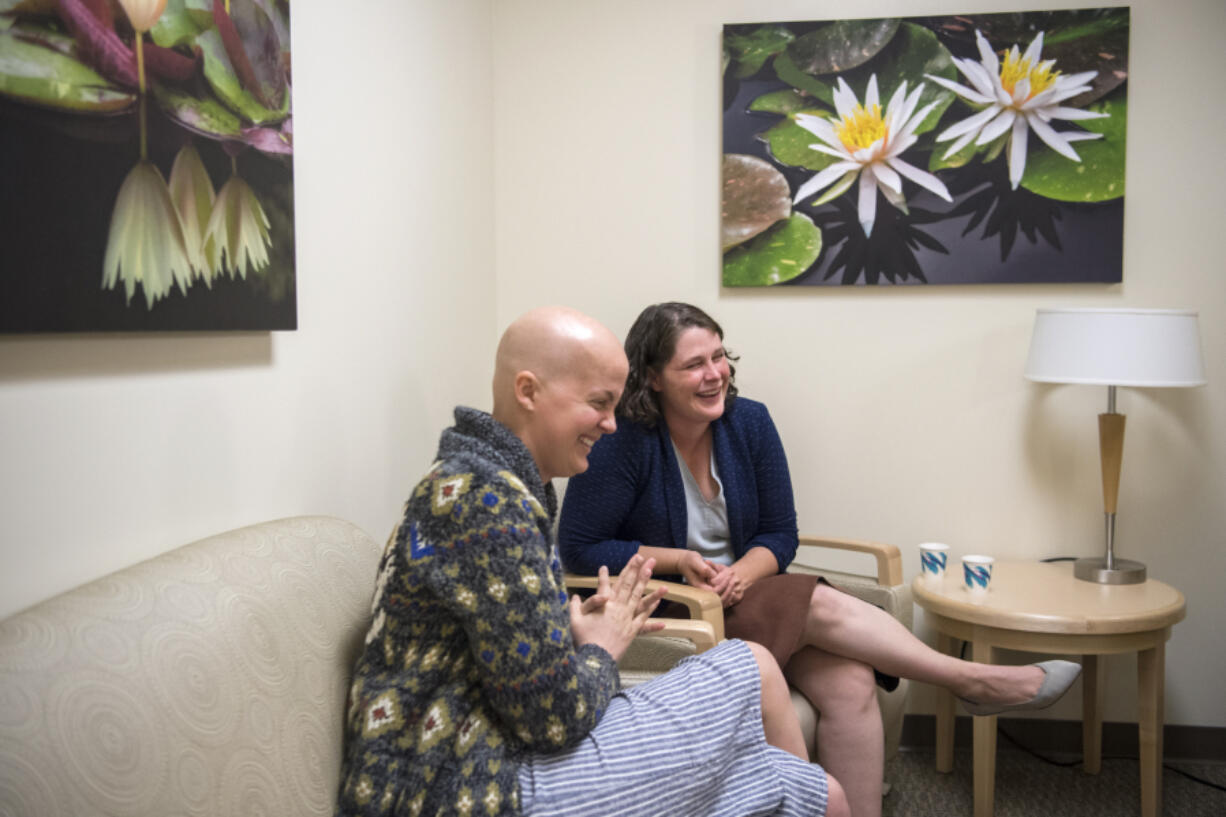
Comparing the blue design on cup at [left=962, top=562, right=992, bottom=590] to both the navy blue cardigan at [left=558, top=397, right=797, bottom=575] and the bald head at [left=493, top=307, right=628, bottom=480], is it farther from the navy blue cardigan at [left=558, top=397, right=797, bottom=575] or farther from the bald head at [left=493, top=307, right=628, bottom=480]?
the bald head at [left=493, top=307, right=628, bottom=480]

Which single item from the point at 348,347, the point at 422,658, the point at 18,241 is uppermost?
the point at 18,241

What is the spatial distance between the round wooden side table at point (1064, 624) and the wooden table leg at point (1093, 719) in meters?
0.28

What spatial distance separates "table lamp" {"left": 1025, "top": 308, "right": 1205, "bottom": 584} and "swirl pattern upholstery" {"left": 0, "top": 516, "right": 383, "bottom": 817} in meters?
1.92

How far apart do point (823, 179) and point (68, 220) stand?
219 cm

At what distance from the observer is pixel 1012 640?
7.79ft

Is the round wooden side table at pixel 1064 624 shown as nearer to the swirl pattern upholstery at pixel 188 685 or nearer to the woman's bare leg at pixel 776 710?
the woman's bare leg at pixel 776 710

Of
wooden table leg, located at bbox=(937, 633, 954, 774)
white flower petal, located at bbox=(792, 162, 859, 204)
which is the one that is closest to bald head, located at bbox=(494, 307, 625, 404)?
white flower petal, located at bbox=(792, 162, 859, 204)

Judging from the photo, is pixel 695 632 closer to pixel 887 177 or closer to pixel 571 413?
pixel 571 413

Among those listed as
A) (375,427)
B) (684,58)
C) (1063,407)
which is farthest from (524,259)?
(1063,407)

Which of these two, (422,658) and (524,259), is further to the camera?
(524,259)

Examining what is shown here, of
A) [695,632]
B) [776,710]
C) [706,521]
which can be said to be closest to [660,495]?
[706,521]

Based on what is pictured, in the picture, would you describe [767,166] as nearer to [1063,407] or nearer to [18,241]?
[1063,407]

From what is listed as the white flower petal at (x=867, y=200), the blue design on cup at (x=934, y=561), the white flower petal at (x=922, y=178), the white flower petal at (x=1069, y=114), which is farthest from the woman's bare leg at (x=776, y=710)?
the white flower petal at (x=1069, y=114)

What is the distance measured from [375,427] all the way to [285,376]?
39 centimetres
